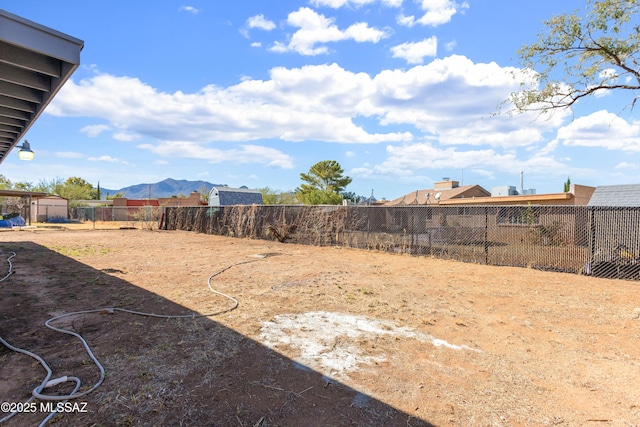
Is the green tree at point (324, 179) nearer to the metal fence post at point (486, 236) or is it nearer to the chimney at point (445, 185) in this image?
the chimney at point (445, 185)

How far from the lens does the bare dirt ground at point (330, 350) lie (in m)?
2.39

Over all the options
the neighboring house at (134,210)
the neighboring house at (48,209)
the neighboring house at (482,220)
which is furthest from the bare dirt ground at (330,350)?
the neighboring house at (48,209)

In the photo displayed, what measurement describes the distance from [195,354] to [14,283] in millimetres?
5382

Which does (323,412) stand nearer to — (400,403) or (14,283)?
(400,403)

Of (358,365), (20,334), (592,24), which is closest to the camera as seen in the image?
(358,365)

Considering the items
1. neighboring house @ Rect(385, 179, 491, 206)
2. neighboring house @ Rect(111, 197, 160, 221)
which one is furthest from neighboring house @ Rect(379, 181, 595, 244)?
neighboring house @ Rect(111, 197, 160, 221)

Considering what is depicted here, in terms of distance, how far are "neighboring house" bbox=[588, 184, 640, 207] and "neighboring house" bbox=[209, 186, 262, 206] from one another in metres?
25.5

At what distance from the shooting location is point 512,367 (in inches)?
123

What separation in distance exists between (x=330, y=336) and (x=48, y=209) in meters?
38.6

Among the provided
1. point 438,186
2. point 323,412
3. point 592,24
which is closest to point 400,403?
point 323,412

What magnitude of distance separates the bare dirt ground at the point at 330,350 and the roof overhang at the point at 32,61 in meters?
2.94

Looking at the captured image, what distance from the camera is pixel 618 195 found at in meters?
11.0

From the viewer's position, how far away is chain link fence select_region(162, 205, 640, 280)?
7301 mm

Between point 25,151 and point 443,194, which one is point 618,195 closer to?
point 25,151
